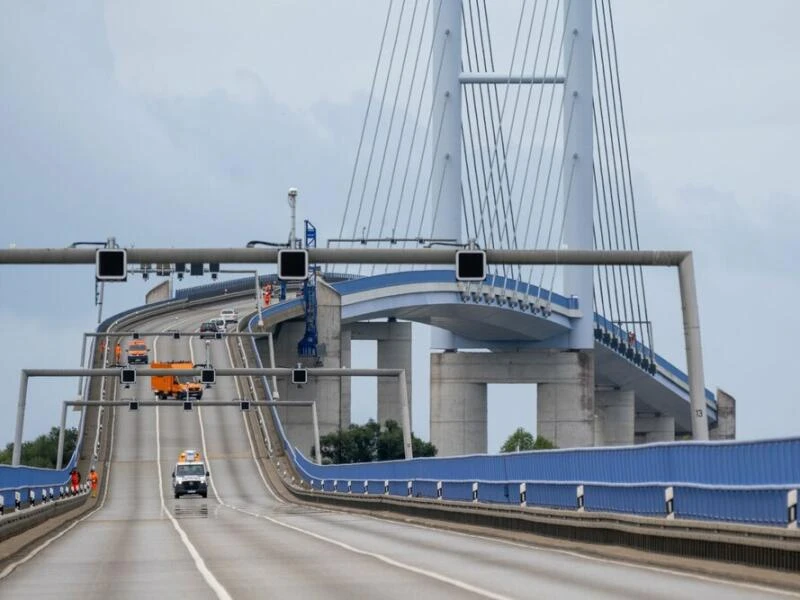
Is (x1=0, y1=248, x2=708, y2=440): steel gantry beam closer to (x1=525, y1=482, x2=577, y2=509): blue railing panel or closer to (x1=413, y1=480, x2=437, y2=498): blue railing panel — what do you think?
(x1=525, y1=482, x2=577, y2=509): blue railing panel

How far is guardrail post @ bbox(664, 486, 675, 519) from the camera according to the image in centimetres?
2791

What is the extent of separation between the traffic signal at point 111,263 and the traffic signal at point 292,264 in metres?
3.09

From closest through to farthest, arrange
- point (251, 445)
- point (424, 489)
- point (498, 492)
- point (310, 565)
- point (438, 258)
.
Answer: point (310, 565) < point (438, 258) < point (498, 492) < point (424, 489) < point (251, 445)

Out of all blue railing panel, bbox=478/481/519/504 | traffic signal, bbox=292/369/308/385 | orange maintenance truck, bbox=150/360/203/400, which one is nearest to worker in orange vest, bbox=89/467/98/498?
traffic signal, bbox=292/369/308/385

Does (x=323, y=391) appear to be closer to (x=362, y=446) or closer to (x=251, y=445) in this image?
(x=362, y=446)

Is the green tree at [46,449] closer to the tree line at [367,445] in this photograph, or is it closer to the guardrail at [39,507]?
the tree line at [367,445]

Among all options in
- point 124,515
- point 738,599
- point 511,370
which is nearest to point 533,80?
point 511,370

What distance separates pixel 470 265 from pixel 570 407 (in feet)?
292

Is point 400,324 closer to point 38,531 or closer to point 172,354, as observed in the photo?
point 172,354

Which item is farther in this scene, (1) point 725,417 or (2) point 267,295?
(2) point 267,295

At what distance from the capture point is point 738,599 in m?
19.4

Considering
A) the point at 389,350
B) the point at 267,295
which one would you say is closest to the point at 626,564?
the point at 389,350

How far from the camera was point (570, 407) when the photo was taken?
126 m

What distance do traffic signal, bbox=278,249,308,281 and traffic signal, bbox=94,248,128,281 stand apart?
309 centimetres
